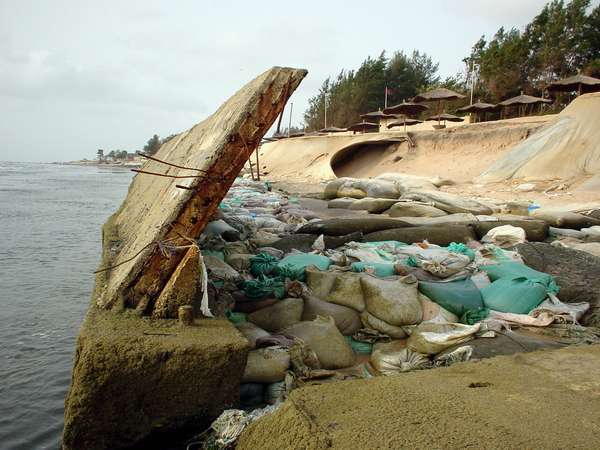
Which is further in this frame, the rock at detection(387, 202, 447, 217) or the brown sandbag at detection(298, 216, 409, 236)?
the rock at detection(387, 202, 447, 217)

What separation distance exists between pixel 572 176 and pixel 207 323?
480 inches

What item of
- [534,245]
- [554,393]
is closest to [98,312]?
[554,393]

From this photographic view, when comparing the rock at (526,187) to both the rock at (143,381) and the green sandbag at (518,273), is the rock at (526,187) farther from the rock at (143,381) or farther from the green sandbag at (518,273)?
the rock at (143,381)

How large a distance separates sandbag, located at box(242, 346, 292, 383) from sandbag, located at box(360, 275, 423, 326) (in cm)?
87

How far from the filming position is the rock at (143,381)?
156cm

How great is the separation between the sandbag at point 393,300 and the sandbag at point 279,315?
19.6 inches

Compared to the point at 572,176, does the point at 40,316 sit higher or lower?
lower

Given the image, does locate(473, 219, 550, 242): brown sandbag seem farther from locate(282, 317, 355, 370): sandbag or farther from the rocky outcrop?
the rocky outcrop

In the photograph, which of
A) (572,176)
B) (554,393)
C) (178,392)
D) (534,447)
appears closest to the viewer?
(534,447)

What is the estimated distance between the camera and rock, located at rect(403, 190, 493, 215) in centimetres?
703

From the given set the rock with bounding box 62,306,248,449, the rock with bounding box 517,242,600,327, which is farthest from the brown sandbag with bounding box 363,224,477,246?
the rock with bounding box 62,306,248,449

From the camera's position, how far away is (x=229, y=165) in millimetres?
1972

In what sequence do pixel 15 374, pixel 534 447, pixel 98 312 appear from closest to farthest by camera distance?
1. pixel 534 447
2. pixel 98 312
3. pixel 15 374

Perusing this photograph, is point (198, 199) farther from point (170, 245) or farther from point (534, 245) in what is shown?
point (534, 245)
